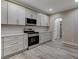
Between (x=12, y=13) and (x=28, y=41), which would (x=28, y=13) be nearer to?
(x=12, y=13)

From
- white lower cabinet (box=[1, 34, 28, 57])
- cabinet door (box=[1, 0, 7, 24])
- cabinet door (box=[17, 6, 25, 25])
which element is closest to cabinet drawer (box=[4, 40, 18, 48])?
white lower cabinet (box=[1, 34, 28, 57])

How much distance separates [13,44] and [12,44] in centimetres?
5

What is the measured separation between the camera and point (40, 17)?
206 inches

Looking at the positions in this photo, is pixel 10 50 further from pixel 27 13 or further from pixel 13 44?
pixel 27 13

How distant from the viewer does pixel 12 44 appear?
9.53ft

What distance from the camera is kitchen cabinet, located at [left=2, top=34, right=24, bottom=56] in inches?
105

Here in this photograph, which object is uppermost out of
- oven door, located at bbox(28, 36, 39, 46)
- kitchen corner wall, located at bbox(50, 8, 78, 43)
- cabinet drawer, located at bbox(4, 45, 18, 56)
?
kitchen corner wall, located at bbox(50, 8, 78, 43)

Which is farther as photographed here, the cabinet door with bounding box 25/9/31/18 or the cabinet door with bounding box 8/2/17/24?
the cabinet door with bounding box 25/9/31/18

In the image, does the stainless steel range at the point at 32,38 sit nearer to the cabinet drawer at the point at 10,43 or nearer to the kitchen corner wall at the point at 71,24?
the cabinet drawer at the point at 10,43

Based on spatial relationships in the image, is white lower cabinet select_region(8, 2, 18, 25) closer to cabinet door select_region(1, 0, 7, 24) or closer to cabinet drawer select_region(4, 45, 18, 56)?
cabinet door select_region(1, 0, 7, 24)

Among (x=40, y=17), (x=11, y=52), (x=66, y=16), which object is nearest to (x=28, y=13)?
(x=40, y=17)

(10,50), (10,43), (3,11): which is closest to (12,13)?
(3,11)

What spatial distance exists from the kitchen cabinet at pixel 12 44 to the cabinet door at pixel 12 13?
78 cm

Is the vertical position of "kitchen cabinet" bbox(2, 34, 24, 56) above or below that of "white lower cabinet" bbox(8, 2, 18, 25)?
below
